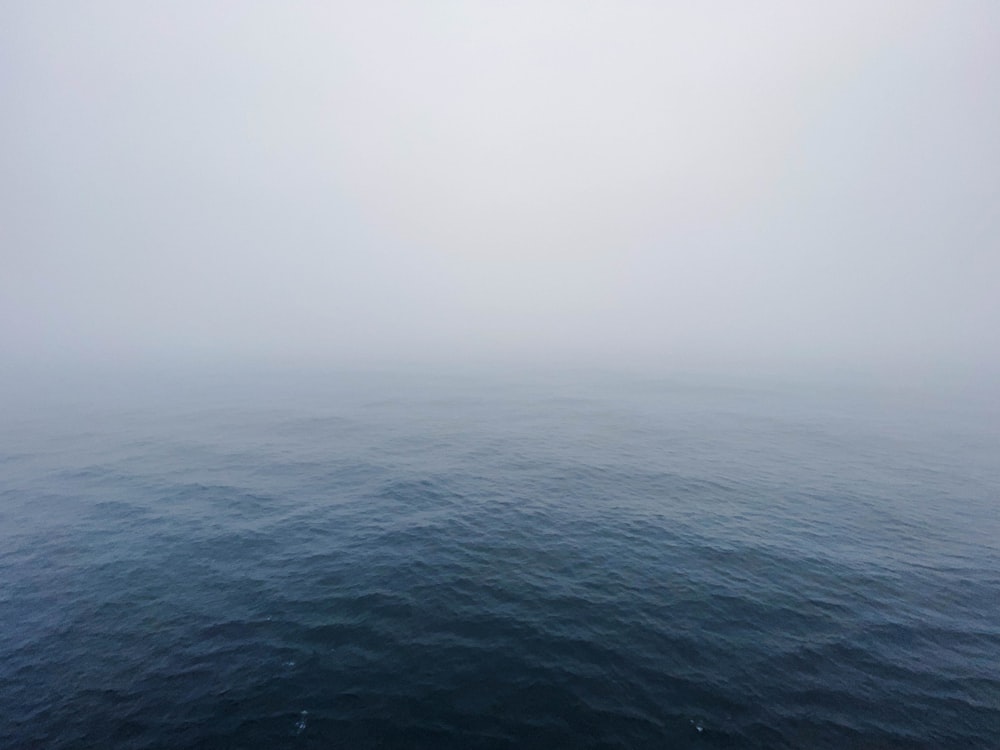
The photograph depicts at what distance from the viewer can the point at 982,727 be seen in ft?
80.2

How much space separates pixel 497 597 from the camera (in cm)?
3566

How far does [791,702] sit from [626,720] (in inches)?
425

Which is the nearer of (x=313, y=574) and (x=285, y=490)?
(x=313, y=574)

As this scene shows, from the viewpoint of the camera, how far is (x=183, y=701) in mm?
25688

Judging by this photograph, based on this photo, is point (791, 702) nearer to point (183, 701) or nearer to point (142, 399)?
point (183, 701)

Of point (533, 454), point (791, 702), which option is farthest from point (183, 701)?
point (533, 454)

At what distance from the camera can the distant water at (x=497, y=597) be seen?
2484cm

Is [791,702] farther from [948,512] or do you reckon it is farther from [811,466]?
[811,466]

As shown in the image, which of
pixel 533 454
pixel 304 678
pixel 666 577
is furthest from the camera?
pixel 533 454

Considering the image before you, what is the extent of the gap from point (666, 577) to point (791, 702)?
1310 cm

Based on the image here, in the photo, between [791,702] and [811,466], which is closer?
[791,702]

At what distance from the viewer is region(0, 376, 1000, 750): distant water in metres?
24.8

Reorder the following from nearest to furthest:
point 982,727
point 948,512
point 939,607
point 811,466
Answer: point 982,727 < point 939,607 < point 948,512 < point 811,466

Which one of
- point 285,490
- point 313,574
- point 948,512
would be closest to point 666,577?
point 313,574
